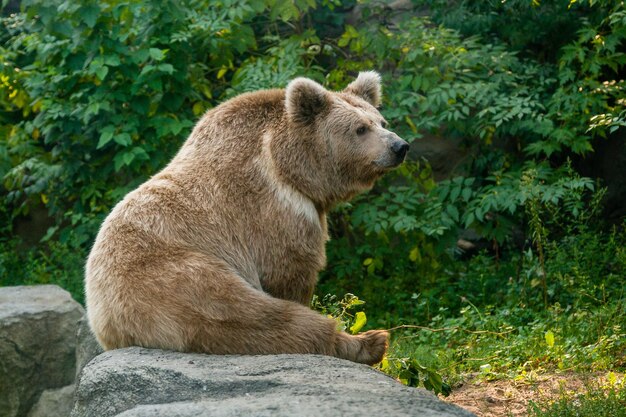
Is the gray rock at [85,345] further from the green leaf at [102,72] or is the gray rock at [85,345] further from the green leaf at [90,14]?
the green leaf at [90,14]

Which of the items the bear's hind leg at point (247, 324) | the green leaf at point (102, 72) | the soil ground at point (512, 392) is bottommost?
the soil ground at point (512, 392)

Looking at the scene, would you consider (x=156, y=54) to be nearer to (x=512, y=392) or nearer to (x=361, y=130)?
(x=361, y=130)

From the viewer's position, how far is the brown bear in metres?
4.17

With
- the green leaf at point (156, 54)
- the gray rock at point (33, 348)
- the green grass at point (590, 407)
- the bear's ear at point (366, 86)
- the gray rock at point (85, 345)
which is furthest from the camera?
the green leaf at point (156, 54)

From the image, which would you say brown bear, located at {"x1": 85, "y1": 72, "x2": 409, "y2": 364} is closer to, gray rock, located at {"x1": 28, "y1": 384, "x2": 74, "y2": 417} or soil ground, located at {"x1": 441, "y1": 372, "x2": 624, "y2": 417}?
soil ground, located at {"x1": 441, "y1": 372, "x2": 624, "y2": 417}

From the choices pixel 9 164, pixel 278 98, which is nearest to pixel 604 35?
pixel 278 98

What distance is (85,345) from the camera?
6.15 meters

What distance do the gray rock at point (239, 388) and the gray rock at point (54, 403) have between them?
2.77 meters

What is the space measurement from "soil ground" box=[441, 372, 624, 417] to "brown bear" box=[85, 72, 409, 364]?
1131 mm

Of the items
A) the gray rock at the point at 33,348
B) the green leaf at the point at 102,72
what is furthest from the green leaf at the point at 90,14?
the gray rock at the point at 33,348

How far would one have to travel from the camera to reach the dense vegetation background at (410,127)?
23.7ft

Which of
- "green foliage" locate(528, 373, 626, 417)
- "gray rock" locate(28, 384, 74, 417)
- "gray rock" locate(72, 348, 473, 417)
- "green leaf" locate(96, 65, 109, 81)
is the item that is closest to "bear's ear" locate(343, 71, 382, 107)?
"gray rock" locate(72, 348, 473, 417)

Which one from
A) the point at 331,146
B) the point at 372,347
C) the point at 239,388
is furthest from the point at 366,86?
the point at 239,388

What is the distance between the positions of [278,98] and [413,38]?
3.16 m
